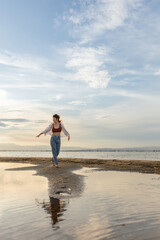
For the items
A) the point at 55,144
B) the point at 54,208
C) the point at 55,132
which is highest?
the point at 55,132

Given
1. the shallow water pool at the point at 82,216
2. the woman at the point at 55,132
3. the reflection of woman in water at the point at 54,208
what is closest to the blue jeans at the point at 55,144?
the woman at the point at 55,132

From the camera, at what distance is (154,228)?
130 inches

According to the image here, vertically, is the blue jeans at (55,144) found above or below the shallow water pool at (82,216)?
above

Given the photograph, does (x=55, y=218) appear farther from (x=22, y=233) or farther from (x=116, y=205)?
(x=116, y=205)

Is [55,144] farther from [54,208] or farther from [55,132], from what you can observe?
[54,208]

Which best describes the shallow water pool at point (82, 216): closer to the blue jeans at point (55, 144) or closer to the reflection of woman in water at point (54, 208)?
the reflection of woman in water at point (54, 208)

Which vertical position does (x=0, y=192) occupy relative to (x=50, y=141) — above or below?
below

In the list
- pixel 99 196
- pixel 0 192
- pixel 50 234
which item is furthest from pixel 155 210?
pixel 0 192

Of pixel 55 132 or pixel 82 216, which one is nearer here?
pixel 82 216

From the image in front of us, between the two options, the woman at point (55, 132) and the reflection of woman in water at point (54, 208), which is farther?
the woman at point (55, 132)

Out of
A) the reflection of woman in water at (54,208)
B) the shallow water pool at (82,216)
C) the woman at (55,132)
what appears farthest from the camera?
the woman at (55,132)

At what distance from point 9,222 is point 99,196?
2388mm

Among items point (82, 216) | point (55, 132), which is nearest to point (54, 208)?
point (82, 216)

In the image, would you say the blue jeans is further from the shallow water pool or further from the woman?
the shallow water pool
